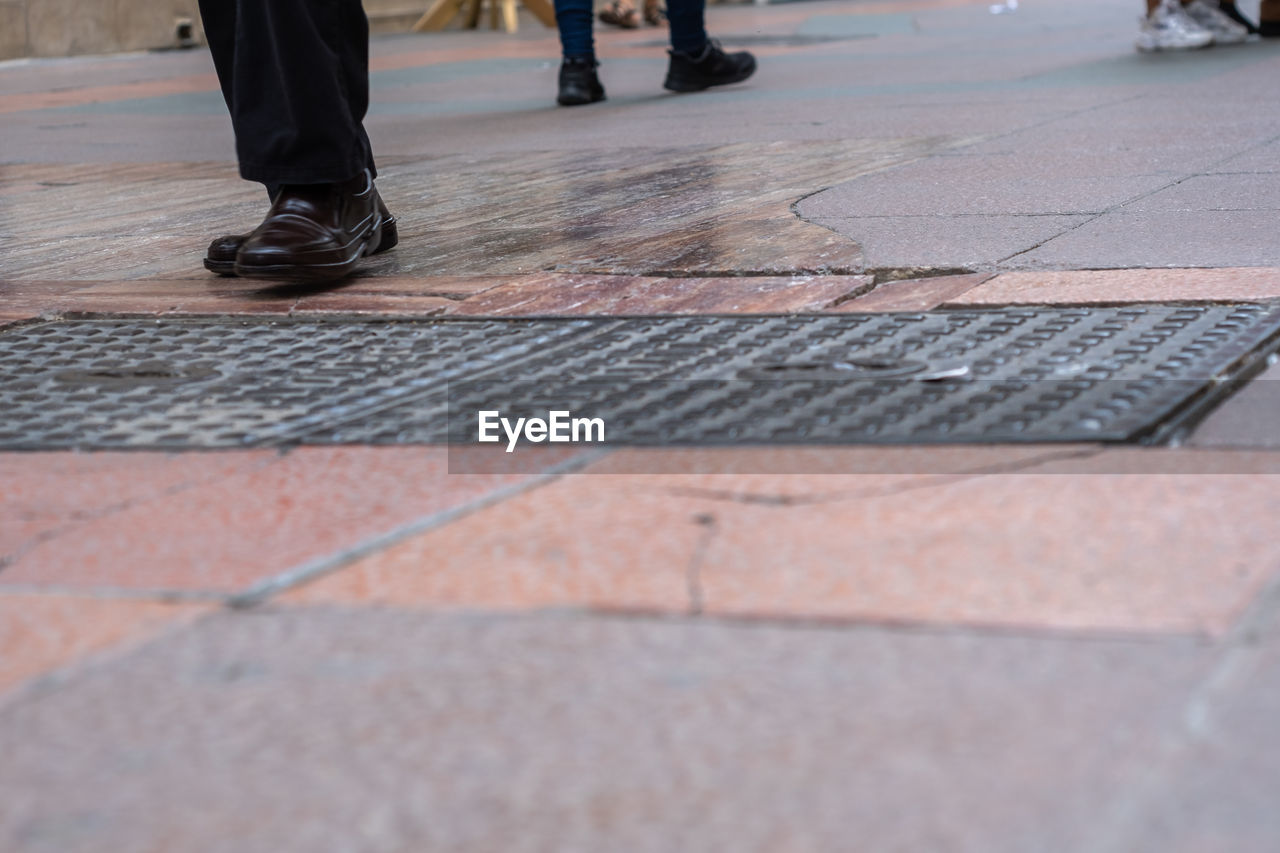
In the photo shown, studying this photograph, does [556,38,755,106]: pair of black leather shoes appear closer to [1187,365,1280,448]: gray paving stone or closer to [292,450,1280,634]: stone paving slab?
[1187,365,1280,448]: gray paving stone

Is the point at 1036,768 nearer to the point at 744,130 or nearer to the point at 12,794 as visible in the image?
the point at 12,794

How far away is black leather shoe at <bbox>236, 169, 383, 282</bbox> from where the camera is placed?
2537 mm

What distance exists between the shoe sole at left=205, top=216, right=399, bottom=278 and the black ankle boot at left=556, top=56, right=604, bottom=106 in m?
3.11

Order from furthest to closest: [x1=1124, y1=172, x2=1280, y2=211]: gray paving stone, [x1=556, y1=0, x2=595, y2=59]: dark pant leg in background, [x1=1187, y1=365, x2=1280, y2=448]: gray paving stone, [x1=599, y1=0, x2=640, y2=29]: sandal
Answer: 1. [x1=599, y1=0, x2=640, y2=29]: sandal
2. [x1=556, y1=0, x2=595, y2=59]: dark pant leg in background
3. [x1=1124, y1=172, x2=1280, y2=211]: gray paving stone
4. [x1=1187, y1=365, x2=1280, y2=448]: gray paving stone

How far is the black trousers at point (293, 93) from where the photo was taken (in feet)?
8.44

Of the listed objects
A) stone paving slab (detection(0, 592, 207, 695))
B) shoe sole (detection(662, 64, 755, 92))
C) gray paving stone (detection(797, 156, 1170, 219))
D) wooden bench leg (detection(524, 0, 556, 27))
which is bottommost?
shoe sole (detection(662, 64, 755, 92))

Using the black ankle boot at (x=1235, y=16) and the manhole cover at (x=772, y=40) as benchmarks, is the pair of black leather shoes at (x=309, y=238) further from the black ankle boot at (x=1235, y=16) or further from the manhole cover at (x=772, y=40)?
the manhole cover at (x=772, y=40)

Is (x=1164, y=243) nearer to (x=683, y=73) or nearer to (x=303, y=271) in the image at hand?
(x=303, y=271)

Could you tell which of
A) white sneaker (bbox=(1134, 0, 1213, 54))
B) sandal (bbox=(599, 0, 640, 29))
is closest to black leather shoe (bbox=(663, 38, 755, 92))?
white sneaker (bbox=(1134, 0, 1213, 54))

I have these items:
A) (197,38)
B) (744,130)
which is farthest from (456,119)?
(197,38)

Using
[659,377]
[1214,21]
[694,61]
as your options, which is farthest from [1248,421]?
[1214,21]

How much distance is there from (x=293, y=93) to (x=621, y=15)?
10362 millimetres

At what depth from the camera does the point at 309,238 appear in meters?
2.56

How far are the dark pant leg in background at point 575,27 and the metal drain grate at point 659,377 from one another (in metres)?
3.86
